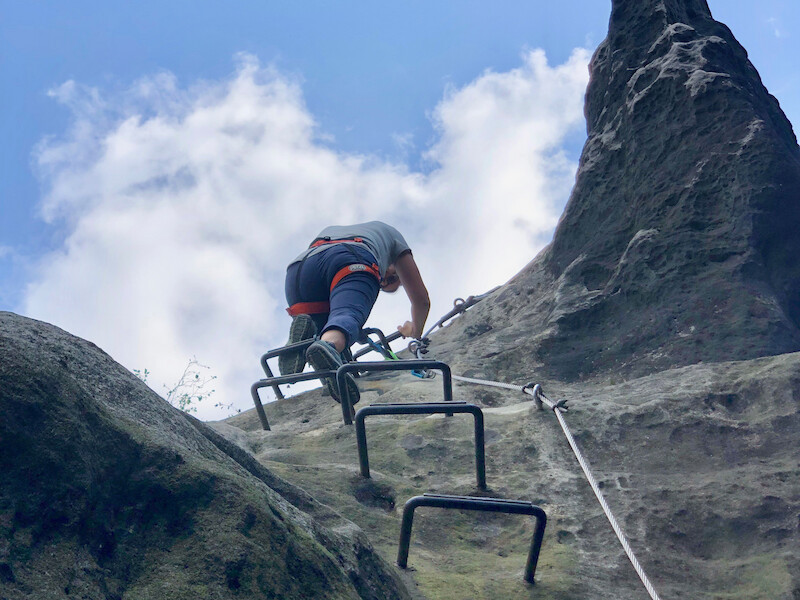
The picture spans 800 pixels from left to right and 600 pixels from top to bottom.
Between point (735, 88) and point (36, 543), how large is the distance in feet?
18.0

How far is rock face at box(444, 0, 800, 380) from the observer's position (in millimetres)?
4773

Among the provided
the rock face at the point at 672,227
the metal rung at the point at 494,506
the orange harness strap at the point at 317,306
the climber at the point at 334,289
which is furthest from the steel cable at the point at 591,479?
the rock face at the point at 672,227

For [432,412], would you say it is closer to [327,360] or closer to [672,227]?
[327,360]

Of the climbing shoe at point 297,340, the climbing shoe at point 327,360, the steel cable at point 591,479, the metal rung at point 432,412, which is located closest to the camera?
the steel cable at point 591,479

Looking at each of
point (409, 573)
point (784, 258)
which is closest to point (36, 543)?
point (409, 573)

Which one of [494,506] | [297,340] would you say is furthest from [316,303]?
[494,506]

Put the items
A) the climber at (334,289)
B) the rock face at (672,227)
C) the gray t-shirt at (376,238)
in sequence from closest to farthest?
the climber at (334,289)
the rock face at (672,227)
the gray t-shirt at (376,238)

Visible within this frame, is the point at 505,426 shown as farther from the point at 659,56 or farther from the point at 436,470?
the point at 659,56

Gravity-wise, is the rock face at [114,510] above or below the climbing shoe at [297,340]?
below

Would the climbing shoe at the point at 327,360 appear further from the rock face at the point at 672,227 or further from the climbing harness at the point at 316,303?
the rock face at the point at 672,227

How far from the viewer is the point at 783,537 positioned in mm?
2795

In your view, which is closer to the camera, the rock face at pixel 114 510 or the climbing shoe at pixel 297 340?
the rock face at pixel 114 510

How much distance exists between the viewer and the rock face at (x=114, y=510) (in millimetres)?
1542

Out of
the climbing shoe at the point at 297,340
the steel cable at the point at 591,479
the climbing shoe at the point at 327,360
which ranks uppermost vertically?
the climbing shoe at the point at 297,340
